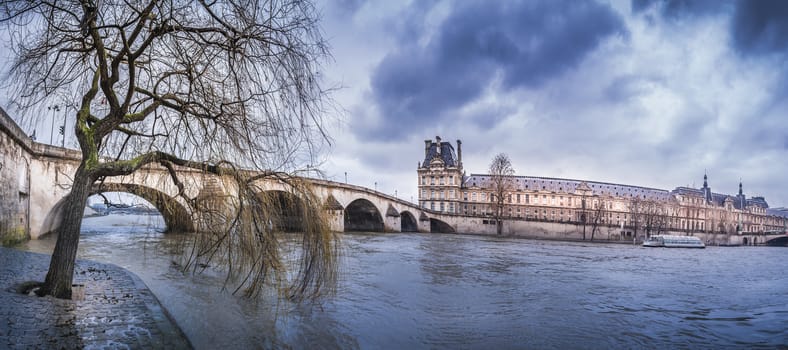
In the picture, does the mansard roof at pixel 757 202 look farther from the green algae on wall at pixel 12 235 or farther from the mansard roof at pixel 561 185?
the green algae on wall at pixel 12 235

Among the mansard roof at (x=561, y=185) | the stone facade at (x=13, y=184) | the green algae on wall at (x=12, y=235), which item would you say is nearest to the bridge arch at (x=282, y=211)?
the stone facade at (x=13, y=184)

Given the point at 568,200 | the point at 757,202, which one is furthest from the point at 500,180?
the point at 757,202

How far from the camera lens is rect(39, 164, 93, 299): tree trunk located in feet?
17.7

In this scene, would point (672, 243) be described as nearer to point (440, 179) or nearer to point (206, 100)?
point (440, 179)

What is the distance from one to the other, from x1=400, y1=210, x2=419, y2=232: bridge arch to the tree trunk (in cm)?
4715

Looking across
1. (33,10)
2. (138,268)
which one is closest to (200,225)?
(33,10)

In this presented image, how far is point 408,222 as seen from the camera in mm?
59062

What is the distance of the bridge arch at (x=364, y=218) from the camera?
44.8 m

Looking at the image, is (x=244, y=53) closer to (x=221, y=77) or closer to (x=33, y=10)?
(x=221, y=77)

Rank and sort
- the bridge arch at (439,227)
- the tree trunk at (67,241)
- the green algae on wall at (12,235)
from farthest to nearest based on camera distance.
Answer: the bridge arch at (439,227)
the green algae on wall at (12,235)
the tree trunk at (67,241)

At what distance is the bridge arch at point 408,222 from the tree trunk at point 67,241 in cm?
4715

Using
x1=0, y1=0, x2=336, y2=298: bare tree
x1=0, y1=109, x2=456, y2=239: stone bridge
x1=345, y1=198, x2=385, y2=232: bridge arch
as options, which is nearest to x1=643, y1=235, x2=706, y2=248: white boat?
x1=345, y1=198, x2=385, y2=232: bridge arch

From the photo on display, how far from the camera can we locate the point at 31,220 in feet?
56.3

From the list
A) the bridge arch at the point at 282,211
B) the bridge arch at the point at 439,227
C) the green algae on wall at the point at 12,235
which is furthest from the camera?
the bridge arch at the point at 439,227
